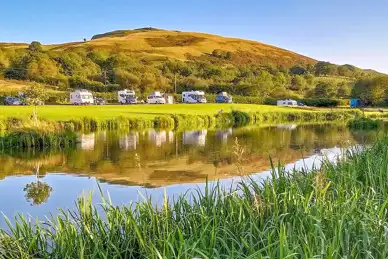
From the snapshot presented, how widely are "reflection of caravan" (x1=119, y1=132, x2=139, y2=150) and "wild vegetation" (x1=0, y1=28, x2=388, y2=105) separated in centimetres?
4473

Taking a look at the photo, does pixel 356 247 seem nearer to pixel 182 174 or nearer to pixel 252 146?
pixel 182 174

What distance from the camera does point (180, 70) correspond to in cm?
10319

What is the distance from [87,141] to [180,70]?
79.9m

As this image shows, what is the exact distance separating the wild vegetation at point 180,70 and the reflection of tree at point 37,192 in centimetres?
5850

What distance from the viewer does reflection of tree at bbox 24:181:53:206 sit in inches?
445

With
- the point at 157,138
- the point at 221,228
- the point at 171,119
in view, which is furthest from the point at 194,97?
the point at 221,228

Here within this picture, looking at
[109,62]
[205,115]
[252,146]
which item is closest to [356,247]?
[252,146]

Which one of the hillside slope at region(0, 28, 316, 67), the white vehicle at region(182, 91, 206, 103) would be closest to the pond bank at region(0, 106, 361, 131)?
the white vehicle at region(182, 91, 206, 103)

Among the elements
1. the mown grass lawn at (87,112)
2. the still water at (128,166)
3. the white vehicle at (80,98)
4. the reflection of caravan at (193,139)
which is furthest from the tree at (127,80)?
the still water at (128,166)

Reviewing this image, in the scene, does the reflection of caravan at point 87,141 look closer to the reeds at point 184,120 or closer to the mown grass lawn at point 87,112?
the reeds at point 184,120

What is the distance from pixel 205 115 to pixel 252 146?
60.5 ft

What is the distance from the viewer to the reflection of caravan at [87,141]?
2224 centimetres

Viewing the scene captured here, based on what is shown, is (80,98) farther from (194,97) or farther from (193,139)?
(193,139)

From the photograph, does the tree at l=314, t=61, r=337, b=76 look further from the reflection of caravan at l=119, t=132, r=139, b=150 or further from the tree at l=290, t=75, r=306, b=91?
the reflection of caravan at l=119, t=132, r=139, b=150
